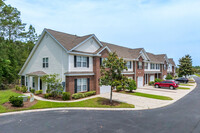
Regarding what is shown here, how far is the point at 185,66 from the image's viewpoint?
143 feet

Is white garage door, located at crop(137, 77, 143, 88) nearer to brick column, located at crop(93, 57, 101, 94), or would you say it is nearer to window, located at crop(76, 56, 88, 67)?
brick column, located at crop(93, 57, 101, 94)

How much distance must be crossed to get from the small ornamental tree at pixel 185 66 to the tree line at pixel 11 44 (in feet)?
175

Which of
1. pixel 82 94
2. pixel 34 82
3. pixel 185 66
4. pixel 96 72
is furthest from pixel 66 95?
pixel 185 66

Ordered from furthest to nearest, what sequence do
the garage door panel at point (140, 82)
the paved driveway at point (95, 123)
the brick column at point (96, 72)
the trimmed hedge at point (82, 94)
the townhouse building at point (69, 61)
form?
1. the garage door panel at point (140, 82)
2. the brick column at point (96, 72)
3. the townhouse building at point (69, 61)
4. the trimmed hedge at point (82, 94)
5. the paved driveway at point (95, 123)

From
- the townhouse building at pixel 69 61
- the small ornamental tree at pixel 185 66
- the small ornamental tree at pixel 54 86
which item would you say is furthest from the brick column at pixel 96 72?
the small ornamental tree at pixel 185 66

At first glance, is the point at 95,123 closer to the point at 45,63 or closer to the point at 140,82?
the point at 45,63

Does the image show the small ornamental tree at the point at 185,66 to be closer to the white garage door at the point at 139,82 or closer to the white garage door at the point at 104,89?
the white garage door at the point at 139,82

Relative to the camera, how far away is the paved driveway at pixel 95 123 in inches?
298

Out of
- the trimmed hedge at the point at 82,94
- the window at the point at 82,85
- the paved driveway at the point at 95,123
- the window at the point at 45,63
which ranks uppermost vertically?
the window at the point at 45,63

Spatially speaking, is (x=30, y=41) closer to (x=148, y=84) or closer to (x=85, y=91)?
(x=85, y=91)

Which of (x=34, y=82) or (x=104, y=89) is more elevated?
(x=34, y=82)

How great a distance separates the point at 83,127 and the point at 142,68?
24.8 meters

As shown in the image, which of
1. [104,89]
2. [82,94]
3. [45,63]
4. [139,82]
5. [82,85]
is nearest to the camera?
[82,94]

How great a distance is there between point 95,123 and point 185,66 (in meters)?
47.6
